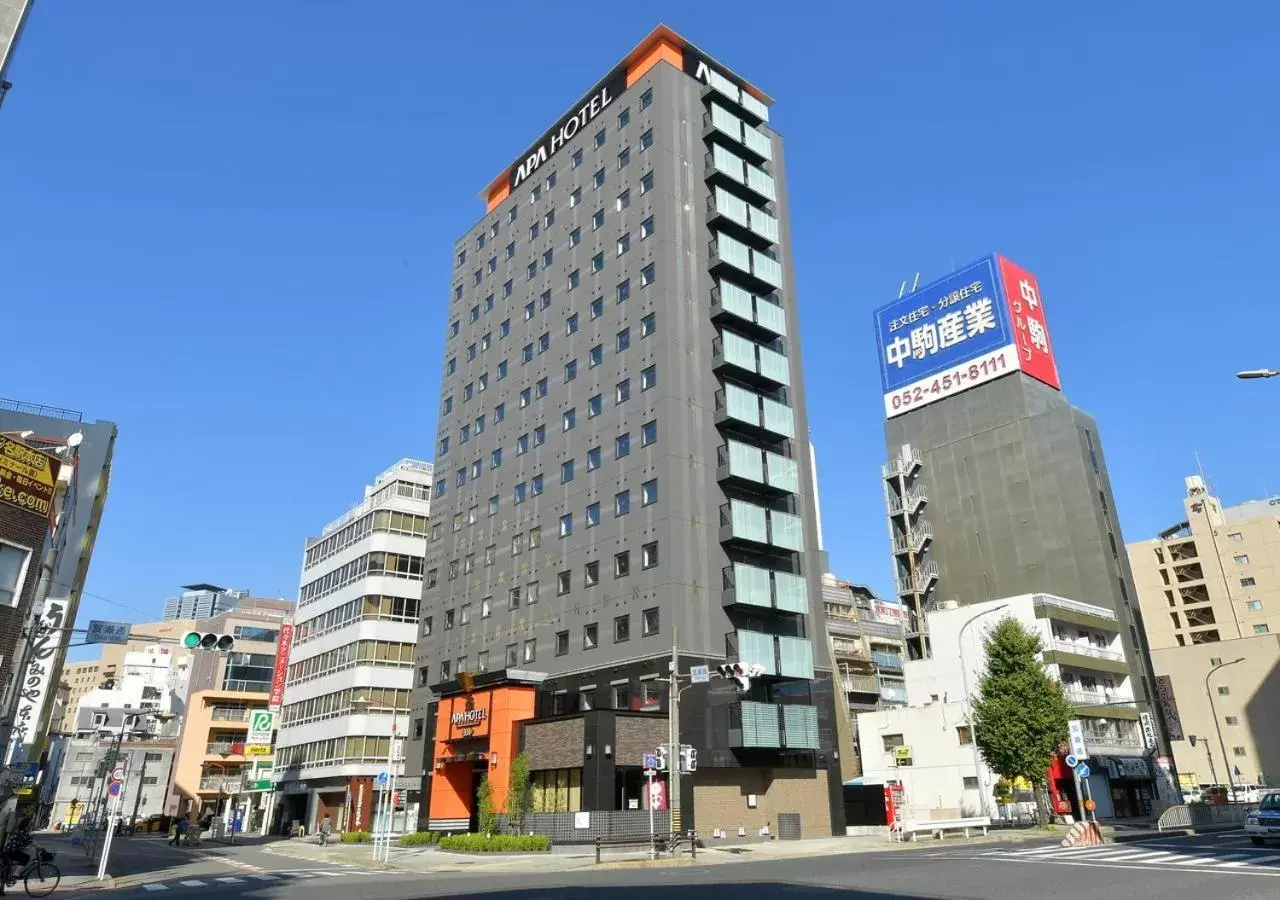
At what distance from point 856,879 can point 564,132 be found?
6198 cm

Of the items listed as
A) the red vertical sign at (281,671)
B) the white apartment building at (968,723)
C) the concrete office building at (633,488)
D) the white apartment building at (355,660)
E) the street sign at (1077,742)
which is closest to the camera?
the street sign at (1077,742)

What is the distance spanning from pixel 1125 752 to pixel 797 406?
3880cm

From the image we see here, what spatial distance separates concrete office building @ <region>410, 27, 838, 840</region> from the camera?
1832 inches

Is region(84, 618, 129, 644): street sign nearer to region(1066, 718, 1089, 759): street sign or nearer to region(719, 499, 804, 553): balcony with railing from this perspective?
region(719, 499, 804, 553): balcony with railing

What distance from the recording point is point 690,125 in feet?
200

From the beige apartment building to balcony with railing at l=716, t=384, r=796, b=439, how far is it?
48.6 metres

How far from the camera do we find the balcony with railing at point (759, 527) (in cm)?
5019

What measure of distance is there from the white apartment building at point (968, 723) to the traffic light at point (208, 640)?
50238 mm

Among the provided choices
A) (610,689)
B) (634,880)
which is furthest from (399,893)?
(610,689)

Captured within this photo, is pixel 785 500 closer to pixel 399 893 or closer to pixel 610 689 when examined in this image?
pixel 610 689

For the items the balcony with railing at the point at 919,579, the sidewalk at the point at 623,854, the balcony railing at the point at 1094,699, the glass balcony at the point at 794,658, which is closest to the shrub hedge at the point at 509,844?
the sidewalk at the point at 623,854

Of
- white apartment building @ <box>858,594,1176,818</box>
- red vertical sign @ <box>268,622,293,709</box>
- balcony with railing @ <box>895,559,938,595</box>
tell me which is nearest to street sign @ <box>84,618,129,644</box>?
white apartment building @ <box>858,594,1176,818</box>

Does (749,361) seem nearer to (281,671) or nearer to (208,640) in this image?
(208,640)

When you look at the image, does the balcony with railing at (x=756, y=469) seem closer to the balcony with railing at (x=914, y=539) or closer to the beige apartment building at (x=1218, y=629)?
the balcony with railing at (x=914, y=539)
